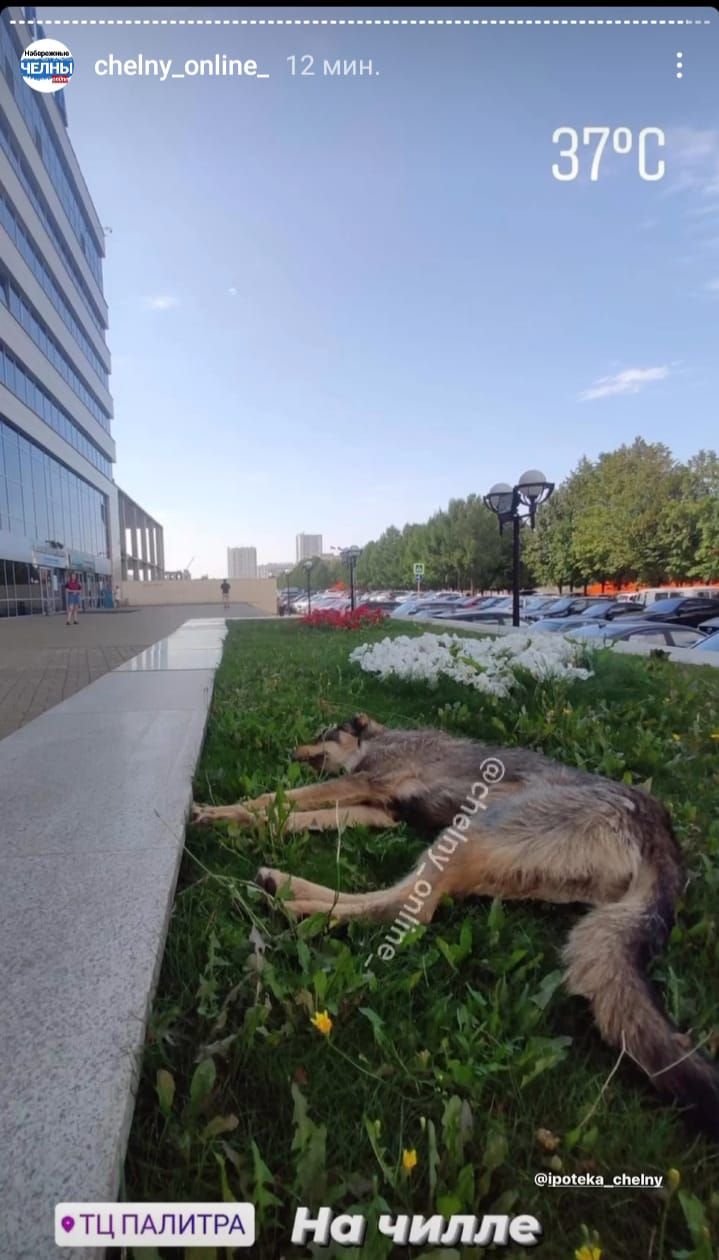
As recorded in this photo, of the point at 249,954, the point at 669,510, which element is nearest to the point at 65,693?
the point at 249,954

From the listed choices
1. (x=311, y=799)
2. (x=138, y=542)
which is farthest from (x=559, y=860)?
(x=138, y=542)

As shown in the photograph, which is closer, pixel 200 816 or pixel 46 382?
pixel 200 816

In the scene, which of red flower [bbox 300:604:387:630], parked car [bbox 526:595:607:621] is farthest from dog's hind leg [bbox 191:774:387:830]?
parked car [bbox 526:595:607:621]

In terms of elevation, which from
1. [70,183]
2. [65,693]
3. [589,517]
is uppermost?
[70,183]

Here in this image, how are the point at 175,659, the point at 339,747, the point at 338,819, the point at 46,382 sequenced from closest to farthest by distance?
the point at 338,819
the point at 339,747
the point at 175,659
the point at 46,382

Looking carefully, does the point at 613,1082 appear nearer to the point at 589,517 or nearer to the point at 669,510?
the point at 589,517

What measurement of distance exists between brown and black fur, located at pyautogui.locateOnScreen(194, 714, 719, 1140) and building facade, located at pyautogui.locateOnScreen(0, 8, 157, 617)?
2017mm

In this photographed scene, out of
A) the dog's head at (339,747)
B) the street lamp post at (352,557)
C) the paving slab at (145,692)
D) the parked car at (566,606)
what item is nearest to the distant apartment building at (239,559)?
the paving slab at (145,692)

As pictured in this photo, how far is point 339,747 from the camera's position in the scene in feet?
8.54

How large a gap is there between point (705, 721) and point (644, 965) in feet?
8.47

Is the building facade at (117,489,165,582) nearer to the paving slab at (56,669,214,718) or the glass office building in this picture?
the glass office building

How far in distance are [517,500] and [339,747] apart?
3.47m

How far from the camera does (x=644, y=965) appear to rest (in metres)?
1.15

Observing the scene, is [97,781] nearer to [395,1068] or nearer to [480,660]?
[395,1068]
